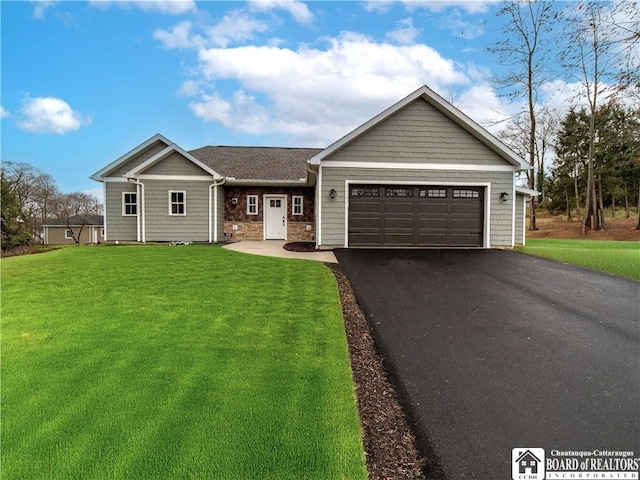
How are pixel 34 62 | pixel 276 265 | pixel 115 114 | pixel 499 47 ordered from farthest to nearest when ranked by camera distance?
pixel 499 47 → pixel 115 114 → pixel 34 62 → pixel 276 265

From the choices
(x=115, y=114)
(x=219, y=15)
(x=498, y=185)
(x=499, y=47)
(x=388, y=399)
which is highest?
(x=499, y=47)

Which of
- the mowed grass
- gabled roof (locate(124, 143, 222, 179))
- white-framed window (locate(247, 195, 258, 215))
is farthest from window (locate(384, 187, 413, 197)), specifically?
gabled roof (locate(124, 143, 222, 179))

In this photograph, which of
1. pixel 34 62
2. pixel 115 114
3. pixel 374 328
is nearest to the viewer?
pixel 374 328

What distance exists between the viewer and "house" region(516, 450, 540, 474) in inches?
85.4

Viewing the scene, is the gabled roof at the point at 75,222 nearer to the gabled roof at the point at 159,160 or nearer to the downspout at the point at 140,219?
the downspout at the point at 140,219

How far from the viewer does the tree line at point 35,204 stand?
79.3 feet

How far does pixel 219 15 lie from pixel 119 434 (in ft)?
34.6

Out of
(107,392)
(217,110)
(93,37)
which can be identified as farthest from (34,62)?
(107,392)

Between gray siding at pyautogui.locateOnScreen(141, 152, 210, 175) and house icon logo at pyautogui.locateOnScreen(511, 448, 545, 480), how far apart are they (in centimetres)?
1531

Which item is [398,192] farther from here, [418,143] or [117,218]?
A: [117,218]

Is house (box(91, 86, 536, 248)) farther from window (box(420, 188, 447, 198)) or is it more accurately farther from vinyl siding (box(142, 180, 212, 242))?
vinyl siding (box(142, 180, 212, 242))

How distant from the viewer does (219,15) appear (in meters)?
9.52

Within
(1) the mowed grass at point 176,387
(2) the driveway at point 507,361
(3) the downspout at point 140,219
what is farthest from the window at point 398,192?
(3) the downspout at point 140,219

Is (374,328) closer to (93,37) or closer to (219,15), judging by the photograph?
(219,15)
